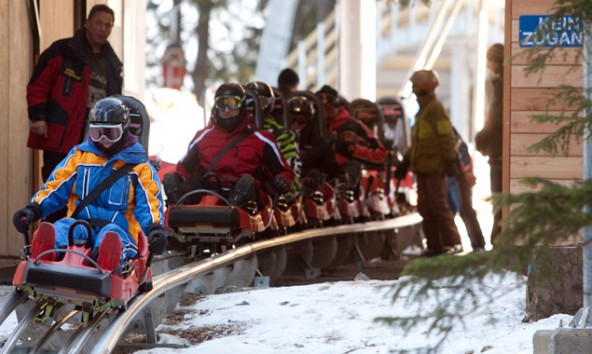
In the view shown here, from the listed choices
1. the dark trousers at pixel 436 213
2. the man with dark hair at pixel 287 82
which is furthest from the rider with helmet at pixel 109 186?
the man with dark hair at pixel 287 82

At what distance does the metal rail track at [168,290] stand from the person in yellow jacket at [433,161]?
0.82m

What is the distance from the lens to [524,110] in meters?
12.4

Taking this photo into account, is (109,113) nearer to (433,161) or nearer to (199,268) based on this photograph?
(199,268)

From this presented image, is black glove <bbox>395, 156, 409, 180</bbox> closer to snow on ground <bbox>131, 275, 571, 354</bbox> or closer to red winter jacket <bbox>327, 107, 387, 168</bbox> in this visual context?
red winter jacket <bbox>327, 107, 387, 168</bbox>

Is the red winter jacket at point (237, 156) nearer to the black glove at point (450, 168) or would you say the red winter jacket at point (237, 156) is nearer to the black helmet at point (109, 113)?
the black glove at point (450, 168)

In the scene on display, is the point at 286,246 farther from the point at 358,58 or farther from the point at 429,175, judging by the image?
the point at 358,58

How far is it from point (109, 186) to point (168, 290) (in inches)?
53.5

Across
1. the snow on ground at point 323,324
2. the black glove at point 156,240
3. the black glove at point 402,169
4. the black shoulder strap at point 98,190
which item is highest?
the black shoulder strap at point 98,190

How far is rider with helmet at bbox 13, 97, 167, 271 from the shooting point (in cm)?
966

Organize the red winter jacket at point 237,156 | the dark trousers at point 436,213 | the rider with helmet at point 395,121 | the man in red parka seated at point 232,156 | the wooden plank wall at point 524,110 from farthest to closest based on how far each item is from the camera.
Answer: the rider with helmet at point 395,121, the dark trousers at point 436,213, the red winter jacket at point 237,156, the man in red parka seated at point 232,156, the wooden plank wall at point 524,110

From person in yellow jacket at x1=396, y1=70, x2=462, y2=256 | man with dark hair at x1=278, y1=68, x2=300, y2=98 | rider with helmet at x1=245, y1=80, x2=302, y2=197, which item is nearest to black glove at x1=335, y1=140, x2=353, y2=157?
person in yellow jacket at x1=396, y1=70, x2=462, y2=256

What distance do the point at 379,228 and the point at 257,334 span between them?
8693 millimetres

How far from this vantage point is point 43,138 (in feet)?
42.9

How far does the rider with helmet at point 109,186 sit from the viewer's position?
9.66 meters
